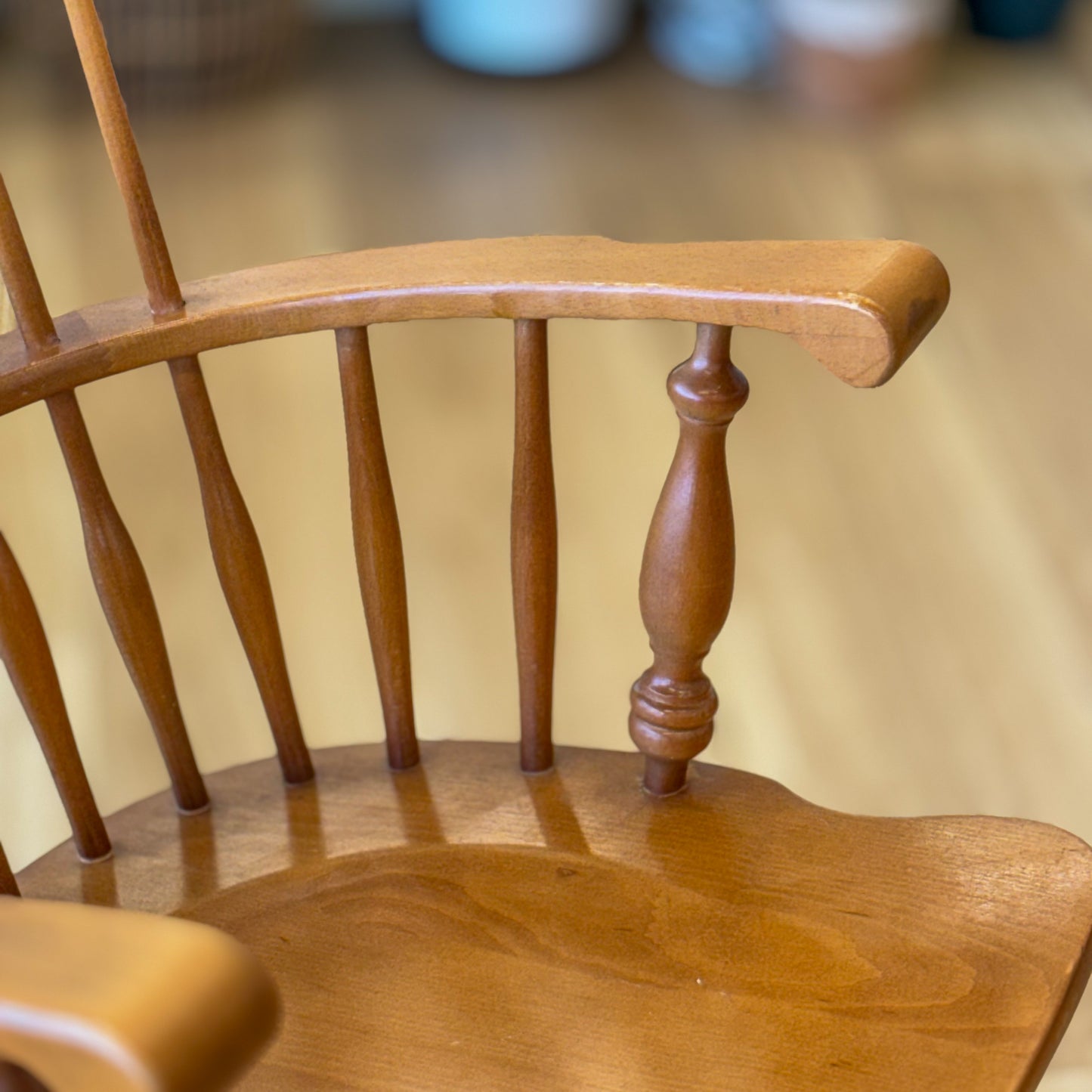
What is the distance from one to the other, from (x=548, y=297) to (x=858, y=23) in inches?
89.6

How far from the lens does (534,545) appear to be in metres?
0.71

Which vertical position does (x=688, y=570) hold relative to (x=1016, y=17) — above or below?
above

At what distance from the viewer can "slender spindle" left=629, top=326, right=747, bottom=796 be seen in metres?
0.62

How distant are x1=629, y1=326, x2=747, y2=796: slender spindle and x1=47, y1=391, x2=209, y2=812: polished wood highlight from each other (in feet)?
0.75

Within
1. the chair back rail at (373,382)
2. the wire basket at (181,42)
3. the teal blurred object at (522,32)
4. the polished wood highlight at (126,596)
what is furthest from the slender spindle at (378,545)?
the teal blurred object at (522,32)

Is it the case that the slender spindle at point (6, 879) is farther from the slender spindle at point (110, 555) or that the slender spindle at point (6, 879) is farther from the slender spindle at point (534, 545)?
the slender spindle at point (534, 545)

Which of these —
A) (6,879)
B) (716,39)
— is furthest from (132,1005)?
(716,39)

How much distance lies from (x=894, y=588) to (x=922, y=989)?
1.09m

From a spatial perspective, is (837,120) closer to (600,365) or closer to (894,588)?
(600,365)

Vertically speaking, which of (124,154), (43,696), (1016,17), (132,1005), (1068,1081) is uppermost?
(124,154)

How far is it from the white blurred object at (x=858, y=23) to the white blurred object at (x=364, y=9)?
824mm

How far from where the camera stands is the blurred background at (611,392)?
152cm

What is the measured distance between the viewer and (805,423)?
6.38 feet

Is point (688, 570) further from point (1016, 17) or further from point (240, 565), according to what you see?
point (1016, 17)
